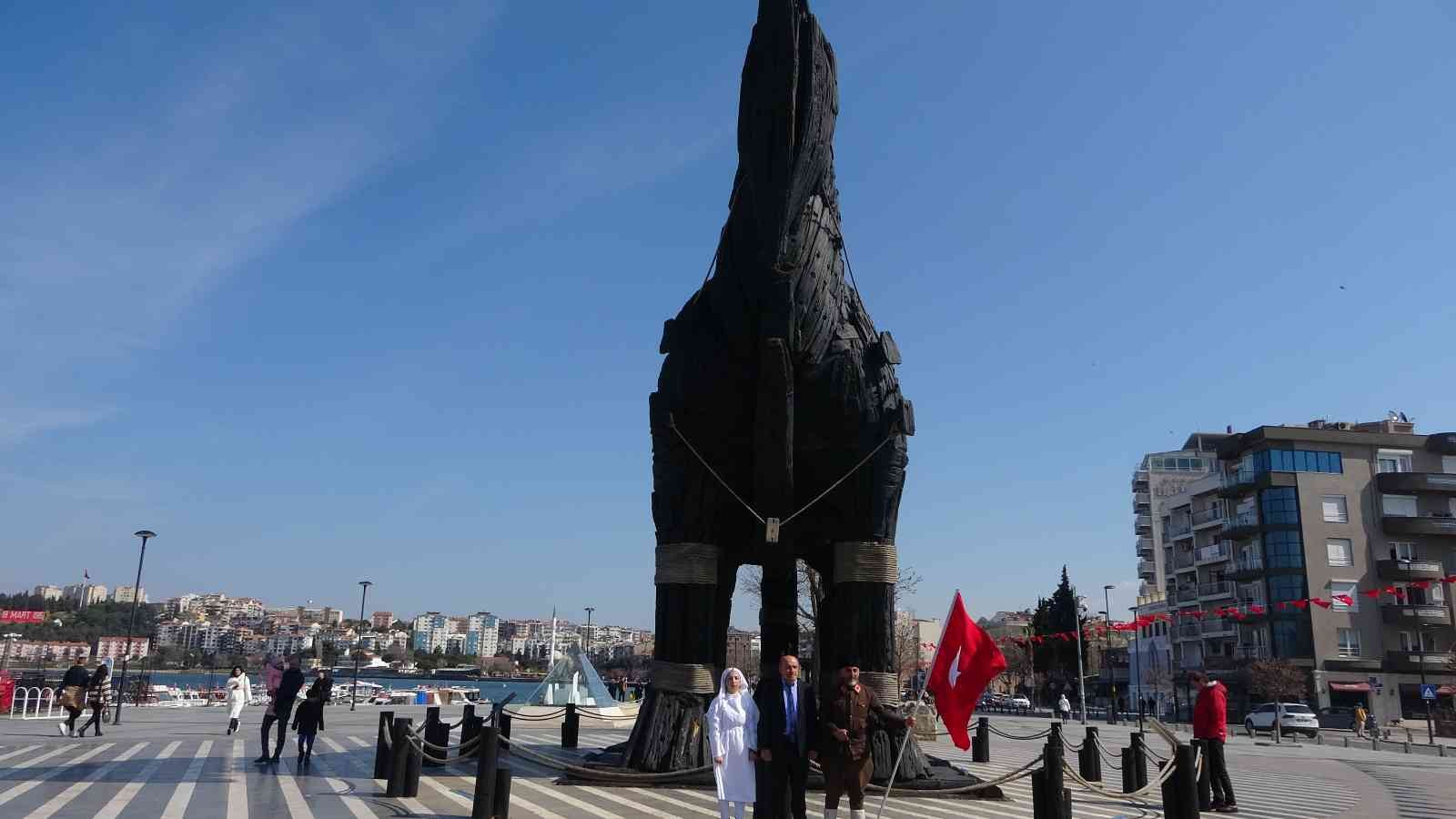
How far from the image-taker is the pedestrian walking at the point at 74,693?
15.9 meters

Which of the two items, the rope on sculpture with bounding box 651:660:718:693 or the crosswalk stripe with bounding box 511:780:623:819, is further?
the rope on sculpture with bounding box 651:660:718:693

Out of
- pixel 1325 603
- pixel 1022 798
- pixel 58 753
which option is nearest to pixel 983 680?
pixel 1022 798

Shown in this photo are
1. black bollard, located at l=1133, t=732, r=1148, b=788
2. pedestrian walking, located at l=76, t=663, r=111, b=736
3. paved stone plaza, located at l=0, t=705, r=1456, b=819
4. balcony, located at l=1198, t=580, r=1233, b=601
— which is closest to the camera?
paved stone plaza, located at l=0, t=705, r=1456, b=819

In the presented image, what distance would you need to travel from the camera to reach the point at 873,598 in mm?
9773

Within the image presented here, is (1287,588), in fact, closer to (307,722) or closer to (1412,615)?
(1412,615)

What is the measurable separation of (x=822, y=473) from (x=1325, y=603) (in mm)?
36796

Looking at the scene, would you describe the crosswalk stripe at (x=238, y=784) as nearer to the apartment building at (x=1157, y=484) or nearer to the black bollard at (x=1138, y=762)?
the black bollard at (x=1138, y=762)

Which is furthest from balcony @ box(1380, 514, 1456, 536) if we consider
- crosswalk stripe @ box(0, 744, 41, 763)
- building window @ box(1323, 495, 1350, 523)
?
crosswalk stripe @ box(0, 744, 41, 763)

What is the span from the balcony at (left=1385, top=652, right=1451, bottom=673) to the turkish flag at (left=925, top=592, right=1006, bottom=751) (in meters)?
45.9

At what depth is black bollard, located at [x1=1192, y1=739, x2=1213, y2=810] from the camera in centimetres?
970

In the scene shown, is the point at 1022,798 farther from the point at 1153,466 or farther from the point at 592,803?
the point at 1153,466

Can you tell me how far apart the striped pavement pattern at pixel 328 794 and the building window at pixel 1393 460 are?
42.6 m

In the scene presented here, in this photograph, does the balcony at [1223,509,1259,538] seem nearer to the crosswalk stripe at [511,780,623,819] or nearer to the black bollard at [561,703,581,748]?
the black bollard at [561,703,581,748]

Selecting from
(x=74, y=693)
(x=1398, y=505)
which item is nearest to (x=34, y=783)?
(x=74, y=693)
